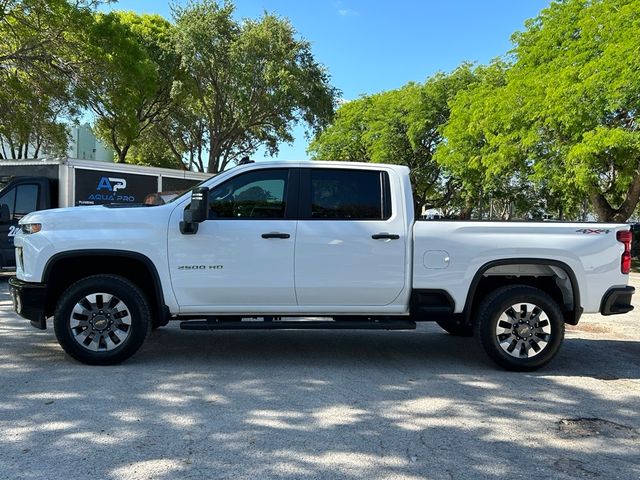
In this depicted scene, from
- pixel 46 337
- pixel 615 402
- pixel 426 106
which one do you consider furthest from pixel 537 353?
pixel 426 106

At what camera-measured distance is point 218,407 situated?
442 centimetres

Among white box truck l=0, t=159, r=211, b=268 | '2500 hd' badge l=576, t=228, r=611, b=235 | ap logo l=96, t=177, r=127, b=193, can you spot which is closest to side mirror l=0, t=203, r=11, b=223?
white box truck l=0, t=159, r=211, b=268

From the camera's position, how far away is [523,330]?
5602 millimetres

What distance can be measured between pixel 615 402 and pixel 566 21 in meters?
18.0

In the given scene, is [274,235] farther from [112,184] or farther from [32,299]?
[112,184]

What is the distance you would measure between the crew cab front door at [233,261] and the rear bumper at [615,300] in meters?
3.09

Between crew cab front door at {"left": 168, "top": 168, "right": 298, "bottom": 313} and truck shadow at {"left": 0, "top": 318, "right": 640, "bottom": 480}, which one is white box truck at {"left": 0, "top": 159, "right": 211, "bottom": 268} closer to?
truck shadow at {"left": 0, "top": 318, "right": 640, "bottom": 480}

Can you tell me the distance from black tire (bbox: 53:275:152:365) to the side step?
473 millimetres

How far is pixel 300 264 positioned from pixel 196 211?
3.64 feet

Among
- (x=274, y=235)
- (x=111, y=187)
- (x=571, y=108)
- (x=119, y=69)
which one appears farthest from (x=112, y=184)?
(x=571, y=108)

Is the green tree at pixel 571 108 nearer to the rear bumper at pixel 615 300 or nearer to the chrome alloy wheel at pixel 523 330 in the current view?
the rear bumper at pixel 615 300

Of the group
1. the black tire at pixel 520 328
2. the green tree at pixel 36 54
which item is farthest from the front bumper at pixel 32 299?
the green tree at pixel 36 54

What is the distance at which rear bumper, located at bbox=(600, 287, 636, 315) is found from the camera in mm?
5555

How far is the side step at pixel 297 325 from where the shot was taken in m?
5.43
